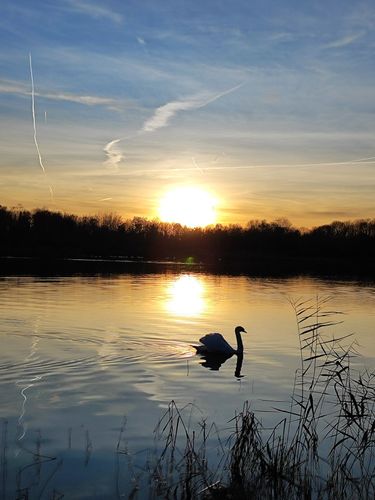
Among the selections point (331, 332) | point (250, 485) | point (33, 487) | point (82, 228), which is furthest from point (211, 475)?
point (82, 228)

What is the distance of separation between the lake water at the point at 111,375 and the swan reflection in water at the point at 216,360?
177mm

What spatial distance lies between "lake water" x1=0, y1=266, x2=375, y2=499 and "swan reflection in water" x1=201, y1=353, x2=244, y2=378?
0.18 m

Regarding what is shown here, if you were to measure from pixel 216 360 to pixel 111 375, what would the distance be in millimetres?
4380

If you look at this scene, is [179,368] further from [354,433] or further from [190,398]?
[354,433]

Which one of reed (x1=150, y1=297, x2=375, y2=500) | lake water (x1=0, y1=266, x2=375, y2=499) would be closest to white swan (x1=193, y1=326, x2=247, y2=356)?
lake water (x1=0, y1=266, x2=375, y2=499)

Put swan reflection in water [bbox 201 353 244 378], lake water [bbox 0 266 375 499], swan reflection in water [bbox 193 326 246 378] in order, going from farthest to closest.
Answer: swan reflection in water [bbox 193 326 246 378] < swan reflection in water [bbox 201 353 244 378] < lake water [bbox 0 266 375 499]

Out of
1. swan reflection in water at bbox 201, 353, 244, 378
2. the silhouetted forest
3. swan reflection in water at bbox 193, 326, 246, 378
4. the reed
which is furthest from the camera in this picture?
the silhouetted forest

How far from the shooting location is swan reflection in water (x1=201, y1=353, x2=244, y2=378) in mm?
17641

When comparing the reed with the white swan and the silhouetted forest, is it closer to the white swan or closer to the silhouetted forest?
the white swan

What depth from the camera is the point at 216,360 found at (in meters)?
18.7

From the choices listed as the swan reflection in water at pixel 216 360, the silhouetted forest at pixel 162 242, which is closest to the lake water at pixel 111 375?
the swan reflection in water at pixel 216 360

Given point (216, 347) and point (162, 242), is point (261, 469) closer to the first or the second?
point (216, 347)

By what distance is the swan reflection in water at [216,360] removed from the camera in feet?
57.9

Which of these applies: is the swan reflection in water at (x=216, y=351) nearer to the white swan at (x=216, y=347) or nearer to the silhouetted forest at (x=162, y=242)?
the white swan at (x=216, y=347)
